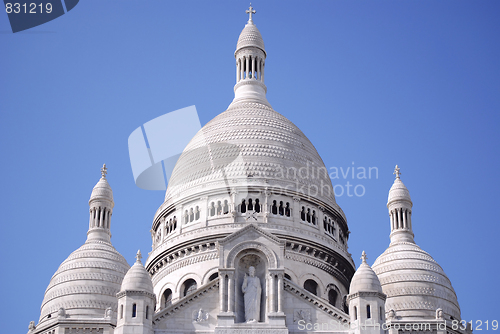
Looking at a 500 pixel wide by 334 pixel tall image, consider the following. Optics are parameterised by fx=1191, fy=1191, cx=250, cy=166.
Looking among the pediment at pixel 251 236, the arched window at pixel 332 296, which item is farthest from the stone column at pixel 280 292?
the arched window at pixel 332 296

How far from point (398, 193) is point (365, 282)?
19.0 m

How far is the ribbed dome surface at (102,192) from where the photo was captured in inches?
3073

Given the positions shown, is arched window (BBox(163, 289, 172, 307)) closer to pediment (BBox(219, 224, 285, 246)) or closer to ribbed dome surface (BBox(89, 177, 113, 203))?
ribbed dome surface (BBox(89, 177, 113, 203))

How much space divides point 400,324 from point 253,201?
14814mm

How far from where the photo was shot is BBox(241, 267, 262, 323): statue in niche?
60875 mm

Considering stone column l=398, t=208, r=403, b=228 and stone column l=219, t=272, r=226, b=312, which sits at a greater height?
stone column l=398, t=208, r=403, b=228

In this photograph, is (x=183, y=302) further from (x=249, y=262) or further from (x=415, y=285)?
(x=415, y=285)

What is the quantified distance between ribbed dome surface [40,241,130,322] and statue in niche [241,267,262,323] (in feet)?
34.9

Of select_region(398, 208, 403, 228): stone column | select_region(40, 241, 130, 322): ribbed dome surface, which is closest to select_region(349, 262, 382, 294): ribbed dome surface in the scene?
select_region(40, 241, 130, 322): ribbed dome surface

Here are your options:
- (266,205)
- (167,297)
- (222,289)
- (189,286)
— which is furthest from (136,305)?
(266,205)

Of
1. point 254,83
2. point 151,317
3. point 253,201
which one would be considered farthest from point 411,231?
point 151,317

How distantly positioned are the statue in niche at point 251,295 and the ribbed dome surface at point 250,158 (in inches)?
562

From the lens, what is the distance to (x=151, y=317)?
197 feet

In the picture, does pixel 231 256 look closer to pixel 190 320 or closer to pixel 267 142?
pixel 190 320
